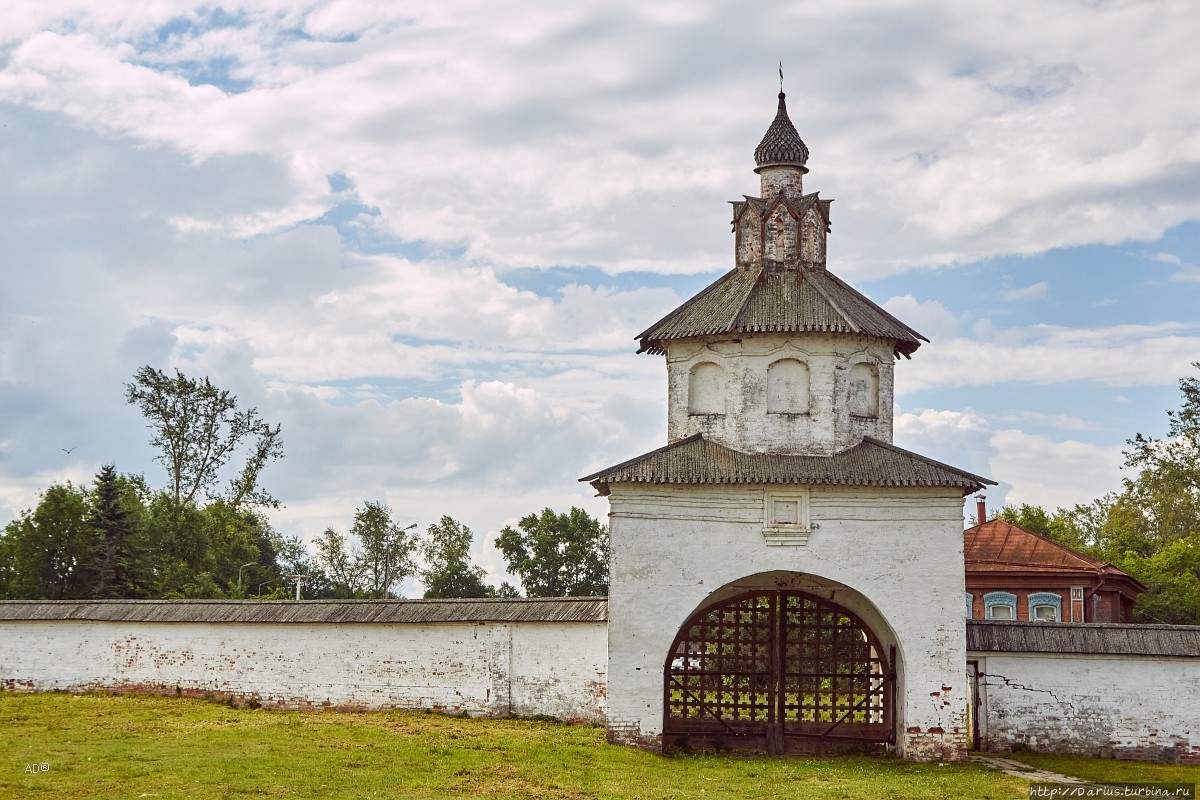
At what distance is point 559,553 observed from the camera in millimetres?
56531

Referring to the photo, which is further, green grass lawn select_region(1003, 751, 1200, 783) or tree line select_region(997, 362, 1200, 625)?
tree line select_region(997, 362, 1200, 625)

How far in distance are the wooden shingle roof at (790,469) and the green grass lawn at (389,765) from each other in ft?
13.6

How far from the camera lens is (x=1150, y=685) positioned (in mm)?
20359

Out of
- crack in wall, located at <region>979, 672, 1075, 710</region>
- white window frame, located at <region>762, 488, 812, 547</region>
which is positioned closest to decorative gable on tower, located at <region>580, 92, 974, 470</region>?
white window frame, located at <region>762, 488, 812, 547</region>

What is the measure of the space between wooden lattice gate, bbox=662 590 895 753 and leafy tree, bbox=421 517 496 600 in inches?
1299

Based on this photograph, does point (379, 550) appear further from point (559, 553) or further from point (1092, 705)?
point (1092, 705)

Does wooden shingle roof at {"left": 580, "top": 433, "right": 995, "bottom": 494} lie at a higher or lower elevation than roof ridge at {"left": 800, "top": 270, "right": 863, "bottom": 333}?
lower

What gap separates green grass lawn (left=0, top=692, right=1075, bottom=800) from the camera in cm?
1547

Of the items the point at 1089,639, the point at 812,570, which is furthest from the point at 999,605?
the point at 812,570

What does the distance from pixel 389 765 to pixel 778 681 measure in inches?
262

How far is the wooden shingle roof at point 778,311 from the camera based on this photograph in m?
21.0

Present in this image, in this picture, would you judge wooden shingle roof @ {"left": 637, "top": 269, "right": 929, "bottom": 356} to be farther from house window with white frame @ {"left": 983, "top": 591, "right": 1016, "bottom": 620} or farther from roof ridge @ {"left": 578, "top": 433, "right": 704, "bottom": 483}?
house window with white frame @ {"left": 983, "top": 591, "right": 1016, "bottom": 620}

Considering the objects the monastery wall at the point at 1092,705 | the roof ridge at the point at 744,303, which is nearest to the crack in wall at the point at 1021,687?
the monastery wall at the point at 1092,705

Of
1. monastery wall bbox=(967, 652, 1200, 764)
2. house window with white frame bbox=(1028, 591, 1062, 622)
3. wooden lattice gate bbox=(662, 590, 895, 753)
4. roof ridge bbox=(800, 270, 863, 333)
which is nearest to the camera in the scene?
monastery wall bbox=(967, 652, 1200, 764)
